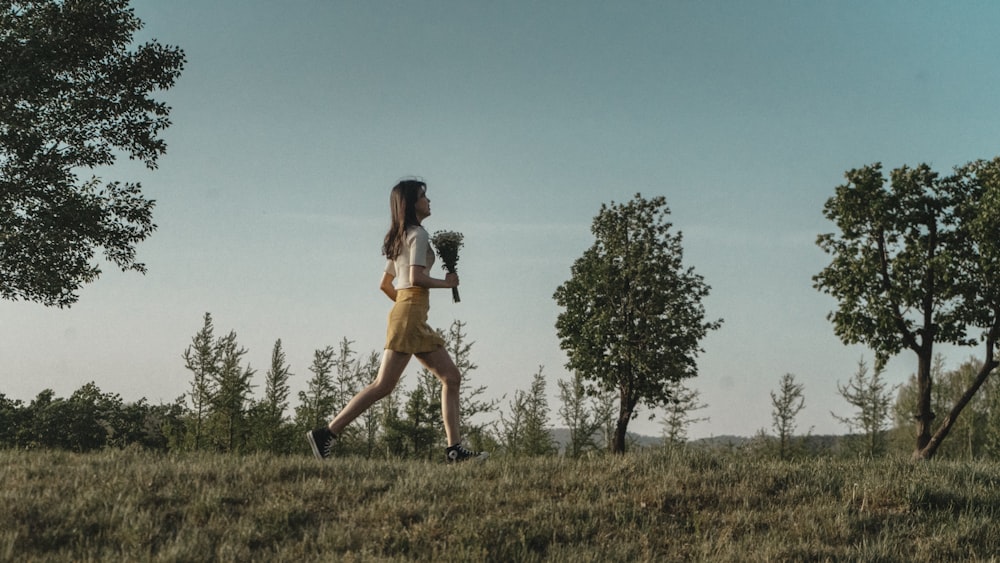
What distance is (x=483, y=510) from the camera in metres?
6.73

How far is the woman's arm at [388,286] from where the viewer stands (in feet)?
29.1

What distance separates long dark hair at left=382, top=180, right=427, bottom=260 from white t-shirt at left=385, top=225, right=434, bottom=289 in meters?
0.08

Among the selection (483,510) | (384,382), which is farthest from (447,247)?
(483,510)

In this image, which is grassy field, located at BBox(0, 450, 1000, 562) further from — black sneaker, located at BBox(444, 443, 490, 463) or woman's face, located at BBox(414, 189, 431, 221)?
woman's face, located at BBox(414, 189, 431, 221)

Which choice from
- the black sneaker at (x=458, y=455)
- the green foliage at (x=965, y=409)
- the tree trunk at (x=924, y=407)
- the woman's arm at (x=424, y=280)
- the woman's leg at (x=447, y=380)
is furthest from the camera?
the green foliage at (x=965, y=409)

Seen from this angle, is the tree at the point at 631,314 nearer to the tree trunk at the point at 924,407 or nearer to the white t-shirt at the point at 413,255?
the tree trunk at the point at 924,407

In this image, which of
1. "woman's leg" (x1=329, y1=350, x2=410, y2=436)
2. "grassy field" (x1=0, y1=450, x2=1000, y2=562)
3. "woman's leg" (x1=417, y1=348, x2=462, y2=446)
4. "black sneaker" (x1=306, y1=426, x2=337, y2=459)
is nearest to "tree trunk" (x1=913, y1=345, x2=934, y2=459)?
"grassy field" (x1=0, y1=450, x2=1000, y2=562)

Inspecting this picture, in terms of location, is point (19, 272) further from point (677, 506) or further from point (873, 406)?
point (873, 406)

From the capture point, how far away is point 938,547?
257 inches

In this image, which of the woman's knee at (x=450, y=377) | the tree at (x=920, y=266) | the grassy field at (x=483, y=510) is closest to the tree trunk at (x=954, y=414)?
the tree at (x=920, y=266)

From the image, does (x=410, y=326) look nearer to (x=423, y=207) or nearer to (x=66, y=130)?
(x=423, y=207)

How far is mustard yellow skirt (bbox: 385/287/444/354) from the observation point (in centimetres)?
821

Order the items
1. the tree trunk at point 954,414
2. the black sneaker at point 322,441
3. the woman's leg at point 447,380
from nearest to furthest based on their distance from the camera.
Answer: the woman's leg at point 447,380, the black sneaker at point 322,441, the tree trunk at point 954,414

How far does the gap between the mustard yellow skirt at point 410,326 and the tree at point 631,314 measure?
81.5ft
